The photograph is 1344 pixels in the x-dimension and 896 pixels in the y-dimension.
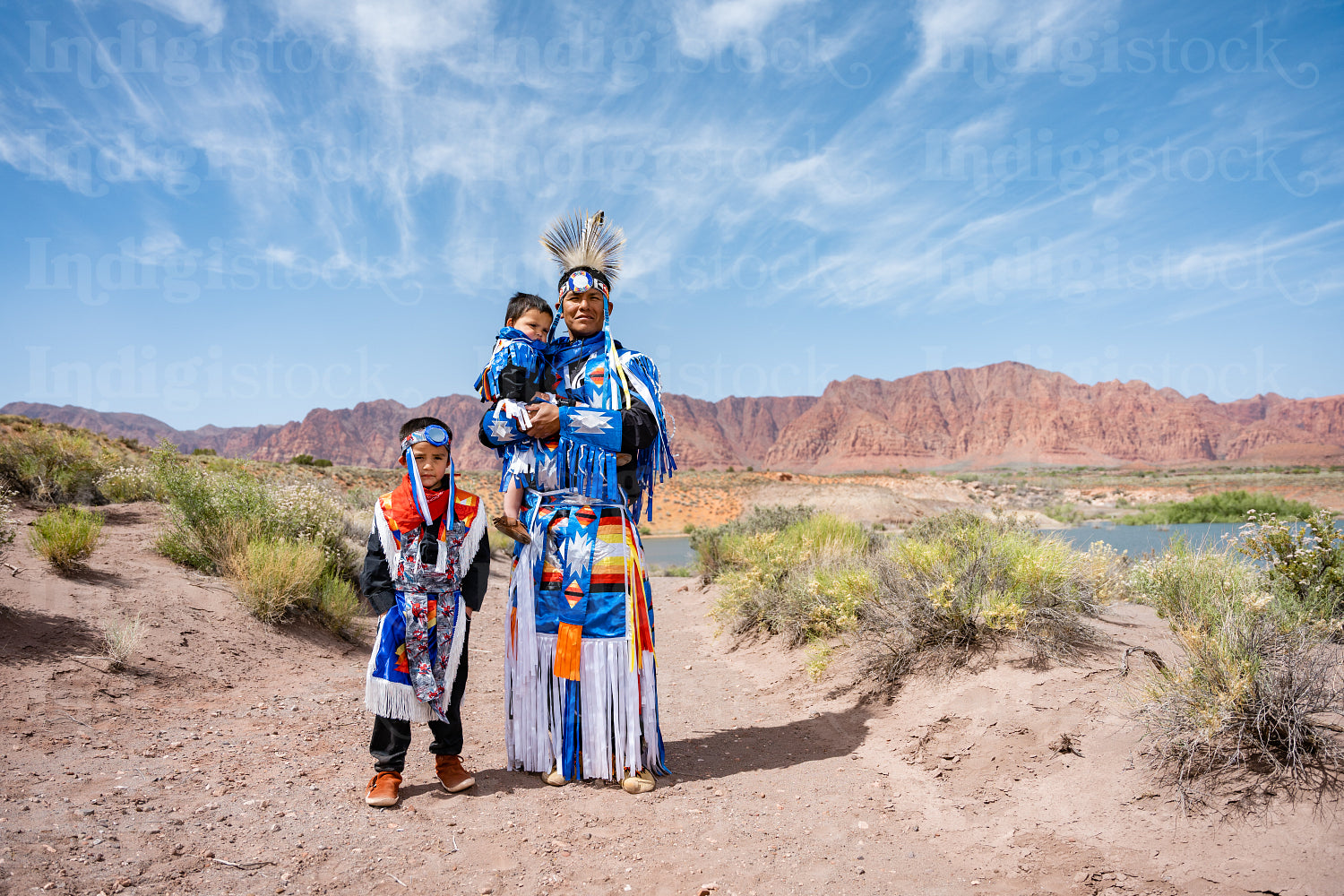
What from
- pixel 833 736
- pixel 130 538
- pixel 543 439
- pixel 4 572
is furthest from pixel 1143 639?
pixel 130 538

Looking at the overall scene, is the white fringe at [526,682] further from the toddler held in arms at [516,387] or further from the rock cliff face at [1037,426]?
the rock cliff face at [1037,426]

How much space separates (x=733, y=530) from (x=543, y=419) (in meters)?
8.58

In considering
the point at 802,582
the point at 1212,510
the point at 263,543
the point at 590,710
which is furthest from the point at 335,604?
the point at 1212,510

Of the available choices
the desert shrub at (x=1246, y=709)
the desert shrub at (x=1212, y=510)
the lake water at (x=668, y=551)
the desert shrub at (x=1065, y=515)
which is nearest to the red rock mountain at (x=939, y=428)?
the desert shrub at (x=1065, y=515)

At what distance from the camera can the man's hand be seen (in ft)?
11.8

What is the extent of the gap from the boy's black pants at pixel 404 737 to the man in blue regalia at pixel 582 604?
11.7 inches

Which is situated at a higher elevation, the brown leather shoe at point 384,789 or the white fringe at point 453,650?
the white fringe at point 453,650

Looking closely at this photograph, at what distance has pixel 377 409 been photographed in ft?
496

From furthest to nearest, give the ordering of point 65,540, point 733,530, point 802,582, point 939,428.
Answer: point 939,428 < point 733,530 < point 802,582 < point 65,540

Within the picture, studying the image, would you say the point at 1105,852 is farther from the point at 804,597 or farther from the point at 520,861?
the point at 804,597

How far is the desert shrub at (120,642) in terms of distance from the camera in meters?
5.05

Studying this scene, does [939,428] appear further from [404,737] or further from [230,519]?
[404,737]

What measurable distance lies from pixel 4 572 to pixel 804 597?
6838mm

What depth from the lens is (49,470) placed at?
393 inches
